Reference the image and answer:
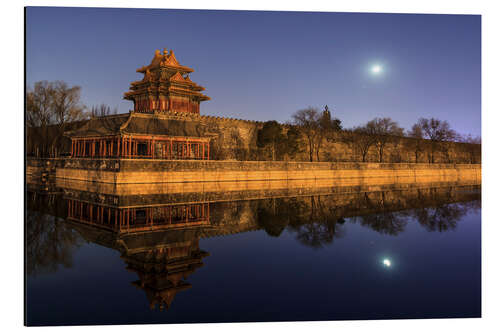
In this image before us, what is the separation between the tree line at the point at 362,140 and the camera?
3253 cm

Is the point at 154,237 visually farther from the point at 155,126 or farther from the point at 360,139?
the point at 360,139

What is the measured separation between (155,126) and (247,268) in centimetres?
1806

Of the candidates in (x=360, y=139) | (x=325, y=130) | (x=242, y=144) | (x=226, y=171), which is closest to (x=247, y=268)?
(x=226, y=171)

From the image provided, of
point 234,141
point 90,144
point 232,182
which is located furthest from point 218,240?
point 234,141

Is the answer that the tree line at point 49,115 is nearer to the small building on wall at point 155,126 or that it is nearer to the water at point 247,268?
the small building on wall at point 155,126

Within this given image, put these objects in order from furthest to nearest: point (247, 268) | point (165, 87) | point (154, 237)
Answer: point (165, 87)
point (154, 237)
point (247, 268)

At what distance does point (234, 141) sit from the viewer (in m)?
31.2

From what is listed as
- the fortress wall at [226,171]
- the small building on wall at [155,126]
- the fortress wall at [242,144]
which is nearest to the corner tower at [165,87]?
the small building on wall at [155,126]

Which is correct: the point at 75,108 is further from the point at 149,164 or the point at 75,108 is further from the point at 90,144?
the point at 149,164

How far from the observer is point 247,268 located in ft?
22.8

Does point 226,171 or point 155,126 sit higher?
point 155,126

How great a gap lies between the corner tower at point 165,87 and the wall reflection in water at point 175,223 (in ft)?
47.5

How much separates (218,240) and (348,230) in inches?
149

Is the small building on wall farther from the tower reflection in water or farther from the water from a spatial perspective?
the water
